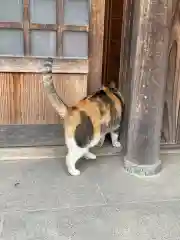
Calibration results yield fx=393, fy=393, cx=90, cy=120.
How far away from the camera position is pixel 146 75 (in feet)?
9.70

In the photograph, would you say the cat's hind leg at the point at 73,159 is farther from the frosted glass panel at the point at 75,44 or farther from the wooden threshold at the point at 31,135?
the frosted glass panel at the point at 75,44

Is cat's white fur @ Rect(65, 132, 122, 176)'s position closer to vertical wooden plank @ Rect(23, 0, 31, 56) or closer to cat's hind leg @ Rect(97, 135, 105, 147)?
cat's hind leg @ Rect(97, 135, 105, 147)

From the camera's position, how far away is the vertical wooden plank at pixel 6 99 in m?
3.40

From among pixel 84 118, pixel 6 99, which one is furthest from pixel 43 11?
pixel 84 118

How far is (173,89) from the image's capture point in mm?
3518

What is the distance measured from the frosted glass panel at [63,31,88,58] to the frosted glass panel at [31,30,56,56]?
10 cm

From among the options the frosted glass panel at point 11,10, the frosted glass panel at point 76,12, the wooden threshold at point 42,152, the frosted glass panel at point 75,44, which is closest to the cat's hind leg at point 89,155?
the wooden threshold at point 42,152

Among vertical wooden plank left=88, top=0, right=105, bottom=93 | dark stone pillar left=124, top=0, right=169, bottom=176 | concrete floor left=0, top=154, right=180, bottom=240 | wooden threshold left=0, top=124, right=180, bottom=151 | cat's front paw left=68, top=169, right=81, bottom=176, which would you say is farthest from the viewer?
wooden threshold left=0, top=124, right=180, bottom=151

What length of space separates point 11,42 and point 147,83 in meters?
1.24

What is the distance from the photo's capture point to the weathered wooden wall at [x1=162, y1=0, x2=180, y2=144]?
333 centimetres

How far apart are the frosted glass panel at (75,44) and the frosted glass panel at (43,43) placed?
0.10 metres

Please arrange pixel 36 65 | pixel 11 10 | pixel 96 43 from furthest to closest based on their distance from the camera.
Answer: pixel 96 43
pixel 36 65
pixel 11 10

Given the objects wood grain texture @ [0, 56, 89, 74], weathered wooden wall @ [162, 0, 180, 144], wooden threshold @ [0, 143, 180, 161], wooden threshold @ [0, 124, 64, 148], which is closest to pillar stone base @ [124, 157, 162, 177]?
wooden threshold @ [0, 143, 180, 161]

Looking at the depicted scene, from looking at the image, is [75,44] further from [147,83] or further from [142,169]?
[142,169]
